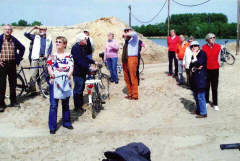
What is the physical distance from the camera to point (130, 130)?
6270mm

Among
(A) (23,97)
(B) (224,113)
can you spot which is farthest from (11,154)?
(B) (224,113)

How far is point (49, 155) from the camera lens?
5027mm

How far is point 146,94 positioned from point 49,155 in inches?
194

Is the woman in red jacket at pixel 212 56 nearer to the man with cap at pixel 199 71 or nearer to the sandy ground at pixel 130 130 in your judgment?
the man with cap at pixel 199 71

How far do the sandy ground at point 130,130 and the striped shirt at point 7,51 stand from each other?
1.42m

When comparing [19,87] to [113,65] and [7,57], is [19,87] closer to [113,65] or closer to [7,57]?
[7,57]

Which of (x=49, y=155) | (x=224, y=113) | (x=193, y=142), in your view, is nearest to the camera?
(x=49, y=155)

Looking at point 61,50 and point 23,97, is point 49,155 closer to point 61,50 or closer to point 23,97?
point 61,50

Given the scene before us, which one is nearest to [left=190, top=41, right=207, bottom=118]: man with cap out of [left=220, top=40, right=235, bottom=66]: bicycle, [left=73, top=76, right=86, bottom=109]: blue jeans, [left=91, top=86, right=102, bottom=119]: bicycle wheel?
[left=91, top=86, right=102, bottom=119]: bicycle wheel

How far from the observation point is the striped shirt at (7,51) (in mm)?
7375

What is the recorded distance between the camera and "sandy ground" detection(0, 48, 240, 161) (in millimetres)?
5074

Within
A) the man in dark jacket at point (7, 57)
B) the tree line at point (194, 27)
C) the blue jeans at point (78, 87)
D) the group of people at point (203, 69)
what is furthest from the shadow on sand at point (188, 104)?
the tree line at point (194, 27)

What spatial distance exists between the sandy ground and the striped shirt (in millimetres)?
1423

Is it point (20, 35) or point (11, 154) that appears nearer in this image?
point (11, 154)
